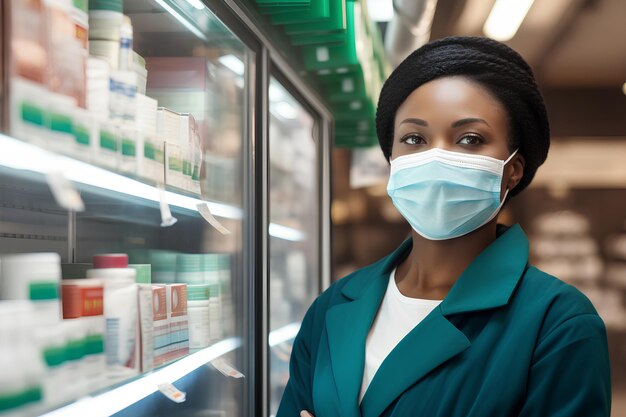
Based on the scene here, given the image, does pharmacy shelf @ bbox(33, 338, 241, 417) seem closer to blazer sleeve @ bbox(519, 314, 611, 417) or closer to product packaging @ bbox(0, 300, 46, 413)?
product packaging @ bbox(0, 300, 46, 413)

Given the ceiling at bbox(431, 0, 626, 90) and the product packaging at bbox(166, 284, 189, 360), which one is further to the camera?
the ceiling at bbox(431, 0, 626, 90)

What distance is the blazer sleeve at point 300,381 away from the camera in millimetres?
1709

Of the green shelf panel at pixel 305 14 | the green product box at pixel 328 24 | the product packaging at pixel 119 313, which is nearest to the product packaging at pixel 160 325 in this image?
the product packaging at pixel 119 313

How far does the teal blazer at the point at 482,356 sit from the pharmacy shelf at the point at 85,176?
21.5 inches

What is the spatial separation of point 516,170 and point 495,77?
9.1 inches

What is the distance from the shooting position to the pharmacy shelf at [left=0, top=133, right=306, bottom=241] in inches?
47.9

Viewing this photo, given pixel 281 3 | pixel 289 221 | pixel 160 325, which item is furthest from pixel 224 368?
pixel 289 221

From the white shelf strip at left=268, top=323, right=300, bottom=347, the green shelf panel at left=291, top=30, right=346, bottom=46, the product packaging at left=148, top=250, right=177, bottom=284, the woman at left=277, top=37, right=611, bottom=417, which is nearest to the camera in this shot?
the woman at left=277, top=37, right=611, bottom=417

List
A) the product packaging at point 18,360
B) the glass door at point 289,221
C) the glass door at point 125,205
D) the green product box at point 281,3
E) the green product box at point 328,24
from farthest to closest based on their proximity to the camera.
A: the glass door at point 289,221, the green product box at point 328,24, the green product box at point 281,3, the glass door at point 125,205, the product packaging at point 18,360

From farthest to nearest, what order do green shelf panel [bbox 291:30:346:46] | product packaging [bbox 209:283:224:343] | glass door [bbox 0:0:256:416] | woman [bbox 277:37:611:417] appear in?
green shelf panel [bbox 291:30:346:46]
product packaging [bbox 209:283:224:343]
woman [bbox 277:37:611:417]
glass door [bbox 0:0:256:416]

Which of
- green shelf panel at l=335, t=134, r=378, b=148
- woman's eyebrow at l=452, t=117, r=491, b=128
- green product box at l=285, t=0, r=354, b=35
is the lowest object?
woman's eyebrow at l=452, t=117, r=491, b=128

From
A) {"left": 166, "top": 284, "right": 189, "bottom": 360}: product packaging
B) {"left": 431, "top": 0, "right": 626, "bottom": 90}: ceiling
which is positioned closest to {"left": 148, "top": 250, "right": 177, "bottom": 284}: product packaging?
{"left": 166, "top": 284, "right": 189, "bottom": 360}: product packaging

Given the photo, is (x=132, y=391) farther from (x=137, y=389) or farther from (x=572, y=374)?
(x=572, y=374)

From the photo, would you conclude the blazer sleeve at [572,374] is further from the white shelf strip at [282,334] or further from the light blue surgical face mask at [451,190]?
the white shelf strip at [282,334]
